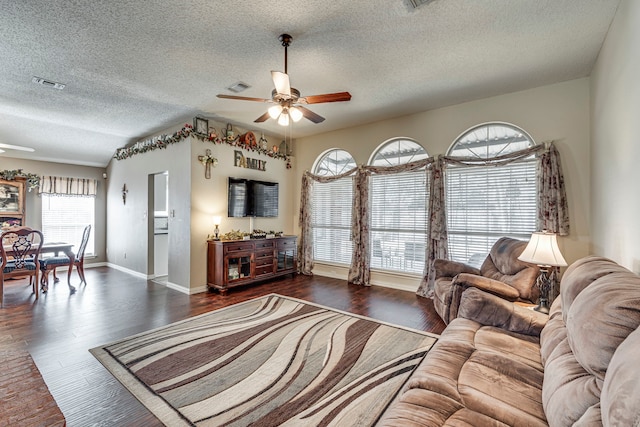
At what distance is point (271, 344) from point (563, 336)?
2332 mm

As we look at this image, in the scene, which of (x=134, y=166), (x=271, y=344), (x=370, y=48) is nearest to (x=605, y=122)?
(x=370, y=48)

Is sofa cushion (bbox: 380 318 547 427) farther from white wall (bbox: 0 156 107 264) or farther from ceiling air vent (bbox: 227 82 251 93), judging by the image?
white wall (bbox: 0 156 107 264)

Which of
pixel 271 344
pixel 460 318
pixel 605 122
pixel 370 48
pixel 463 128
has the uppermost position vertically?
pixel 370 48

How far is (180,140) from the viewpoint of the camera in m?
5.00

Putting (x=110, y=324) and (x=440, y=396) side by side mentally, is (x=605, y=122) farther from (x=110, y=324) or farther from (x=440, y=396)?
(x=110, y=324)

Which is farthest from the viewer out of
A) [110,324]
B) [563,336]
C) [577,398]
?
[110,324]

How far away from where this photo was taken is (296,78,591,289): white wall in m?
3.66

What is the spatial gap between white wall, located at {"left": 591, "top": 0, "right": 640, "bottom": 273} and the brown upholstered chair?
717 mm

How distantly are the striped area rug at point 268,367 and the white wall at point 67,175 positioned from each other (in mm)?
5256

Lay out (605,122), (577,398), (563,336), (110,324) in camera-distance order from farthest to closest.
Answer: (110,324) → (605,122) → (563,336) → (577,398)

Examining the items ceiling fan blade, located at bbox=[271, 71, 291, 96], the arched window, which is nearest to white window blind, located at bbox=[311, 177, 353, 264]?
the arched window

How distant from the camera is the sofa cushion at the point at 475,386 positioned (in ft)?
4.08

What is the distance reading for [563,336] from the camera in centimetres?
161

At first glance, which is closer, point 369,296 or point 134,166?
point 369,296
